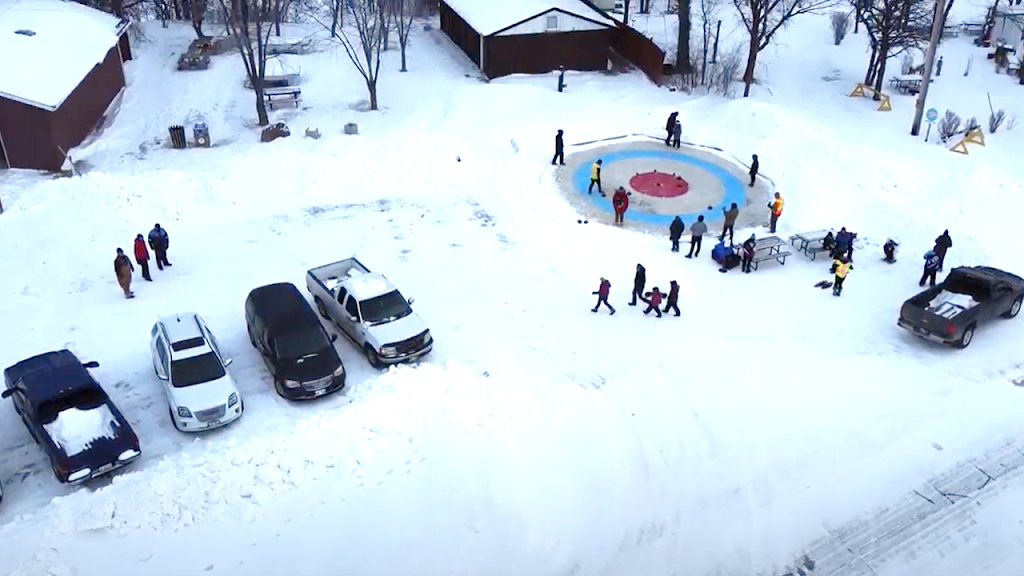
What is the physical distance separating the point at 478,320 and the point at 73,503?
865cm

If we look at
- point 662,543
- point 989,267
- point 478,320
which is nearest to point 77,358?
point 478,320

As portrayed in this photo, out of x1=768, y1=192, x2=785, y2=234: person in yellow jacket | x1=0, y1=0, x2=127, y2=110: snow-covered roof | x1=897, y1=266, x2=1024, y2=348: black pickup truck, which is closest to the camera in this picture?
x1=897, y1=266, x2=1024, y2=348: black pickup truck

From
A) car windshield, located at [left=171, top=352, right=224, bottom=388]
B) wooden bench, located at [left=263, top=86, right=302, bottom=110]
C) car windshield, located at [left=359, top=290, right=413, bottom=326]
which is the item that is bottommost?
car windshield, located at [left=171, top=352, right=224, bottom=388]

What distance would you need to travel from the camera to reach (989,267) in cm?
1930

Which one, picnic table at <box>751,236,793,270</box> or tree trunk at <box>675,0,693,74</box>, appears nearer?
picnic table at <box>751,236,793,270</box>

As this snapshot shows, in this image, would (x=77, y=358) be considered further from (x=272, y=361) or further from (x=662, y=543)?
(x=662, y=543)

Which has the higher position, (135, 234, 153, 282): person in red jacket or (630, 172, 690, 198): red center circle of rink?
(135, 234, 153, 282): person in red jacket

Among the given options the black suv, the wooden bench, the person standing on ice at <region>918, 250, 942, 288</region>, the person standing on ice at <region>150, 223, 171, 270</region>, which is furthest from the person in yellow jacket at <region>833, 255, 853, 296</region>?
the wooden bench

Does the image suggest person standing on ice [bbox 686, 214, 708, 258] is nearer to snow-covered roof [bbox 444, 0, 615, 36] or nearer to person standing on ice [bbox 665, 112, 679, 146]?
person standing on ice [bbox 665, 112, 679, 146]

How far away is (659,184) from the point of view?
2544cm

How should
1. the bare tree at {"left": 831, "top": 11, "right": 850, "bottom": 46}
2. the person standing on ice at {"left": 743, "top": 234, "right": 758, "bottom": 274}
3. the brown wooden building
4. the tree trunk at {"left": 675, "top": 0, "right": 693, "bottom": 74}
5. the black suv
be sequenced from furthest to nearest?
the bare tree at {"left": 831, "top": 11, "right": 850, "bottom": 46} → the tree trunk at {"left": 675, "top": 0, "right": 693, "bottom": 74} → the brown wooden building → the person standing on ice at {"left": 743, "top": 234, "right": 758, "bottom": 274} → the black suv

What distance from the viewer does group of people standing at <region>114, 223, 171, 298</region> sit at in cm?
1789

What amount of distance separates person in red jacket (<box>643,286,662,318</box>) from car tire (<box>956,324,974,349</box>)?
20.8ft

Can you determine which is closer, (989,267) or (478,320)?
(478,320)
